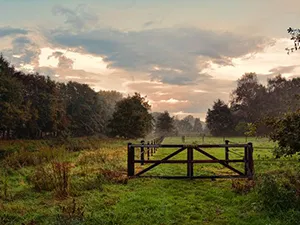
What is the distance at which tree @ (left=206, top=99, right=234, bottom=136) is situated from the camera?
99.3 meters

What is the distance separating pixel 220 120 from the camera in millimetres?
99875

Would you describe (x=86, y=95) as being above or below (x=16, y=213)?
above

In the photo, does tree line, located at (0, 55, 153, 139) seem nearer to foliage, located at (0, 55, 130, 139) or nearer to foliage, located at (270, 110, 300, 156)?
foliage, located at (0, 55, 130, 139)

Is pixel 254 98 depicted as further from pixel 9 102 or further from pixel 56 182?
pixel 56 182

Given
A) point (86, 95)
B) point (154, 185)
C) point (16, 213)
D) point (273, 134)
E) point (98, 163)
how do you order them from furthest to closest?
point (86, 95) < point (98, 163) < point (154, 185) < point (273, 134) < point (16, 213)

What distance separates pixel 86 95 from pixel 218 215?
84.1 meters

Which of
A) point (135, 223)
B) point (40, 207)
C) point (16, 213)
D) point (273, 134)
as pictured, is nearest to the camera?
point (135, 223)

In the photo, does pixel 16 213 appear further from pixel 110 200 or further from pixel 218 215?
pixel 218 215

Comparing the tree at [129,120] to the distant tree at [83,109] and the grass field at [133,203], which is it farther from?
the grass field at [133,203]

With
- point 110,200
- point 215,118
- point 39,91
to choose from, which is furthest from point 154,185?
point 215,118

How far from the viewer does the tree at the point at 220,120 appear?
99.3 meters

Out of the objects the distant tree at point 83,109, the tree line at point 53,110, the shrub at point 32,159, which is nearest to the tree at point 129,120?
the tree line at point 53,110

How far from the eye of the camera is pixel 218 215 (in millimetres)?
9445

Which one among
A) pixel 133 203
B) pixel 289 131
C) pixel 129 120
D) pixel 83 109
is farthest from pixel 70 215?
pixel 83 109
